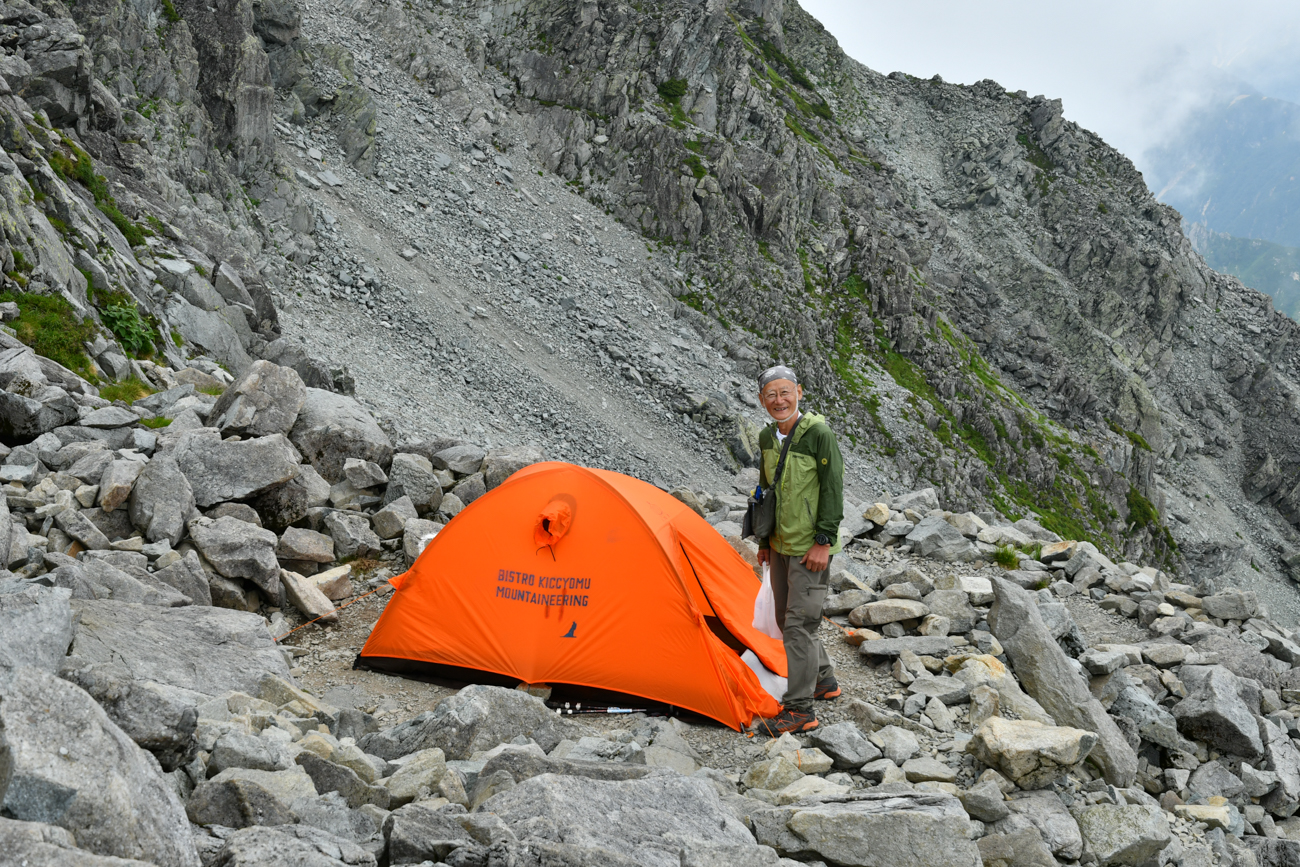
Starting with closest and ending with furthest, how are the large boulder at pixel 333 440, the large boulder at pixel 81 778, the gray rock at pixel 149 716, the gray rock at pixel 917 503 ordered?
the large boulder at pixel 81 778 < the gray rock at pixel 149 716 < the large boulder at pixel 333 440 < the gray rock at pixel 917 503

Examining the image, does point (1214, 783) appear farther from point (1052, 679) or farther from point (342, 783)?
point (342, 783)

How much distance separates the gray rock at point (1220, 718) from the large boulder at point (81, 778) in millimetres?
9005

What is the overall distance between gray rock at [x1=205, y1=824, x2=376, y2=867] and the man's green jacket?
15.6 ft

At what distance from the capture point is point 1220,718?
7.71 metres

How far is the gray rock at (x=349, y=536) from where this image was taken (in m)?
10.2

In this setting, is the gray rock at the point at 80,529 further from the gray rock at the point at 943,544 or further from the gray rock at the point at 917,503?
the gray rock at the point at 917,503

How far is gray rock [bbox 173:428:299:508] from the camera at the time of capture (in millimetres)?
9508

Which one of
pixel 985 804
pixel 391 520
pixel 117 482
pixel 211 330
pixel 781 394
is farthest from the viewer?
pixel 211 330

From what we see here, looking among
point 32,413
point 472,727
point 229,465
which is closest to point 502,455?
point 229,465

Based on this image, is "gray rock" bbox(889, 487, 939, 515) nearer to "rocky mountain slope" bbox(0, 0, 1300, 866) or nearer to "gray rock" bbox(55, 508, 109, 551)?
"rocky mountain slope" bbox(0, 0, 1300, 866)

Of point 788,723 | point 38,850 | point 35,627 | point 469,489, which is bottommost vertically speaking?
point 469,489

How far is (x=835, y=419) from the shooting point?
49594 millimetres

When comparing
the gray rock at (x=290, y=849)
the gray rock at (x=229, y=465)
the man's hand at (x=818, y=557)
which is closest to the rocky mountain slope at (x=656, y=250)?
the gray rock at (x=229, y=465)

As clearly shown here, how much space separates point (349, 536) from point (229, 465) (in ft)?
5.68
